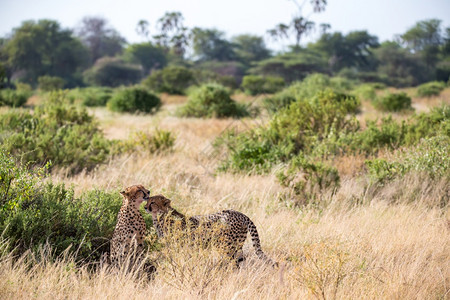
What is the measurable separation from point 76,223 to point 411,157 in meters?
4.29

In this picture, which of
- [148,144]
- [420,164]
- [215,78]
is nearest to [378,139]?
[420,164]

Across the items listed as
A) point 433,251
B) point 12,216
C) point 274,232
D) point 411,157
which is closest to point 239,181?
point 274,232

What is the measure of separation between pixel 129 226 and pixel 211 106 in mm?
13551

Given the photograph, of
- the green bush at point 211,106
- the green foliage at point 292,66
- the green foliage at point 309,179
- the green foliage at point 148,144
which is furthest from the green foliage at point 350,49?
the green foliage at point 309,179

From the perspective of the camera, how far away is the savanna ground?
113 inches

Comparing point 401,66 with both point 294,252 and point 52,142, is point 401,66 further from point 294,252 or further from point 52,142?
point 294,252

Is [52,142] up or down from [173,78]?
down

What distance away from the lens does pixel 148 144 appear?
7.89 metres

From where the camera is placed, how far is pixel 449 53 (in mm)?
48156

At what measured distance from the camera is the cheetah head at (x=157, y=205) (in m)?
3.25

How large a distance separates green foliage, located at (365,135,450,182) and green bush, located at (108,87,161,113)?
1377cm

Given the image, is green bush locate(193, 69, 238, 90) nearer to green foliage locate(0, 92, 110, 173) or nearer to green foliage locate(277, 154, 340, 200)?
green foliage locate(0, 92, 110, 173)

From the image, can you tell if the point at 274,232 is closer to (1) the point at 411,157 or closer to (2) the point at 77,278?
(2) the point at 77,278

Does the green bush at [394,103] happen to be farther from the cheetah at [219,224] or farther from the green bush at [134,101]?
the cheetah at [219,224]
